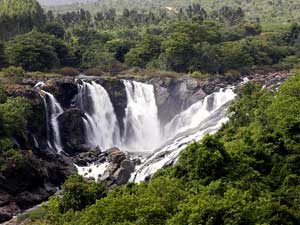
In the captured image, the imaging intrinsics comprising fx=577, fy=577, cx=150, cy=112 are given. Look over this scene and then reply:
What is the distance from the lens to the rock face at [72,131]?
56.5 meters

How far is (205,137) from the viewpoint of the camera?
102 ft

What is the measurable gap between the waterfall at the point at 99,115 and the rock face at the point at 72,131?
1.56m

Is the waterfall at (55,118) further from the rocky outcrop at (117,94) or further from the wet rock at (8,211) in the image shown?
the wet rock at (8,211)

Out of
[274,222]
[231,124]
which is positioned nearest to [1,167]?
[231,124]

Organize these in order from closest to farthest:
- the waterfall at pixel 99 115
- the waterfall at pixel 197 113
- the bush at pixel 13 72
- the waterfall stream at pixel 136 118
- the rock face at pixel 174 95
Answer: the waterfall stream at pixel 136 118 → the waterfall at pixel 99 115 → the waterfall at pixel 197 113 → the bush at pixel 13 72 → the rock face at pixel 174 95

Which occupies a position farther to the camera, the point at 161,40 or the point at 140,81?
the point at 161,40

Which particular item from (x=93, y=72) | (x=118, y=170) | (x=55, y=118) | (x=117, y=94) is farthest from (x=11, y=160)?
(x=93, y=72)

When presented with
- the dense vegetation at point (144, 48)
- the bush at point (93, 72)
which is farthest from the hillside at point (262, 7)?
the bush at point (93, 72)

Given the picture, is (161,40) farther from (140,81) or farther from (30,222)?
(30,222)

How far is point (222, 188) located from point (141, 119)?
1519 inches

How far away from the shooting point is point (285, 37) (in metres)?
101

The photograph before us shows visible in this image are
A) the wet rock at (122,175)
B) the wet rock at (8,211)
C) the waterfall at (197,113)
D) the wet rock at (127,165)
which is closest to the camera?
the wet rock at (8,211)

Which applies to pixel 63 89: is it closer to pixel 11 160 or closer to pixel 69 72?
pixel 69 72

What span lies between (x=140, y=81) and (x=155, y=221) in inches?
1875
